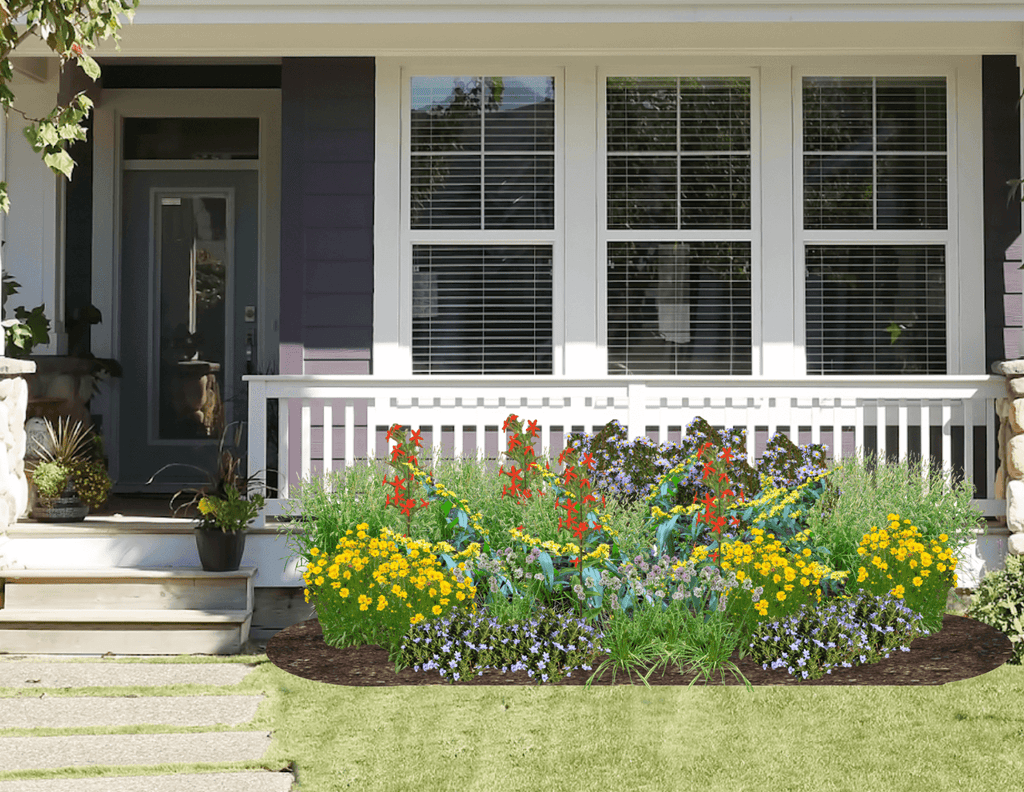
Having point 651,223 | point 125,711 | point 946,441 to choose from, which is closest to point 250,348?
point 651,223

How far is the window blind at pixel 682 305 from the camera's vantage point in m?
6.12

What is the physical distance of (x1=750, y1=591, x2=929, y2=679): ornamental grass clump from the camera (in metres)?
4.03

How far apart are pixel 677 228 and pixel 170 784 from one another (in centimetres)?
406

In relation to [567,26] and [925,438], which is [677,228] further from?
[925,438]

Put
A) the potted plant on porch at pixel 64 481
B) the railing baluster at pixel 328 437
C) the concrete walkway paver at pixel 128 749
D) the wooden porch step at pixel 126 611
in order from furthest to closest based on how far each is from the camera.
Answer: the potted plant on porch at pixel 64 481, the railing baluster at pixel 328 437, the wooden porch step at pixel 126 611, the concrete walkway paver at pixel 128 749

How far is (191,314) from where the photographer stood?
748cm

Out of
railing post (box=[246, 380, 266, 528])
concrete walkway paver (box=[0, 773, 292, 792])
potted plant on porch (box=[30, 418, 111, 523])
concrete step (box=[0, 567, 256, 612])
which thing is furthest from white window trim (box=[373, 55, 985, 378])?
concrete walkway paver (box=[0, 773, 292, 792])

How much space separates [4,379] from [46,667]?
159 centimetres

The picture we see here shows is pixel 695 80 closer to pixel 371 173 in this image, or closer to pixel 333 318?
pixel 371 173

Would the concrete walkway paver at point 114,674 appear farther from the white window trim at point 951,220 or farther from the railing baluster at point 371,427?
the white window trim at point 951,220

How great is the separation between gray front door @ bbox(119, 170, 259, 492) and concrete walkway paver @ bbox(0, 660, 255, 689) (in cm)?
287

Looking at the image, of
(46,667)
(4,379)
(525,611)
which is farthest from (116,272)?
(525,611)

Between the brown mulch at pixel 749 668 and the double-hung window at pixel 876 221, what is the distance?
197cm

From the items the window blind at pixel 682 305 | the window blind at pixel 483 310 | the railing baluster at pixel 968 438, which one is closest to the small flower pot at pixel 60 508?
the window blind at pixel 483 310
